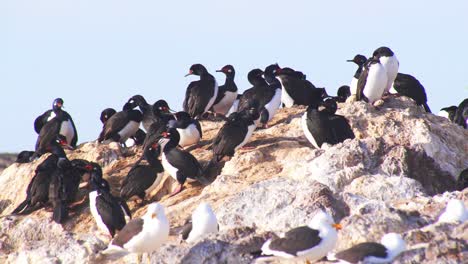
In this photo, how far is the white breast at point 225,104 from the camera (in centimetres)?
2792

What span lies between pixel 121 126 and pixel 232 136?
3971mm

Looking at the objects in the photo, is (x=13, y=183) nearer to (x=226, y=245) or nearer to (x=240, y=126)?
(x=240, y=126)

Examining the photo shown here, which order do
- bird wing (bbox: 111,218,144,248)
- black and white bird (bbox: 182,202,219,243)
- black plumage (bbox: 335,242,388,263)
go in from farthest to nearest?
black and white bird (bbox: 182,202,219,243)
bird wing (bbox: 111,218,144,248)
black plumage (bbox: 335,242,388,263)

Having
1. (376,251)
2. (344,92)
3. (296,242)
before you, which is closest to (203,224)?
(296,242)

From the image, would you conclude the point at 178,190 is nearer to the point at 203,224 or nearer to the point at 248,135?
the point at 248,135

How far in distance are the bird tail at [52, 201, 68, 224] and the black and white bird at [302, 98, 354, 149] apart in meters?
4.40

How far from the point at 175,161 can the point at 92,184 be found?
172cm

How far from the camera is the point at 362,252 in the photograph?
601 inches

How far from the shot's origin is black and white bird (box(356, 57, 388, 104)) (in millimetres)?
25172

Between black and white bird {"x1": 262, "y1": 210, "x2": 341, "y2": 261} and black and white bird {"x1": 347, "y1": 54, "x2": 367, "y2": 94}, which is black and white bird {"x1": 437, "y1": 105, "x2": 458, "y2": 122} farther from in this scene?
black and white bird {"x1": 262, "y1": 210, "x2": 341, "y2": 261}

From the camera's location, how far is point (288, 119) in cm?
2541

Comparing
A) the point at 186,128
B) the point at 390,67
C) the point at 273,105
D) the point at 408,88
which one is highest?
the point at 390,67

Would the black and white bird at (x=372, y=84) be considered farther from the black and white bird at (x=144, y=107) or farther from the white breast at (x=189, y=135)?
the black and white bird at (x=144, y=107)

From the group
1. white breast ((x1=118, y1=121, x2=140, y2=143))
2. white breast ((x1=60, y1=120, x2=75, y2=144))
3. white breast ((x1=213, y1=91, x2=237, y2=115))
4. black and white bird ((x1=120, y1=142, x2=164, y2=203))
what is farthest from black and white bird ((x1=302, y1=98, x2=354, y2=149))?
white breast ((x1=60, y1=120, x2=75, y2=144))
